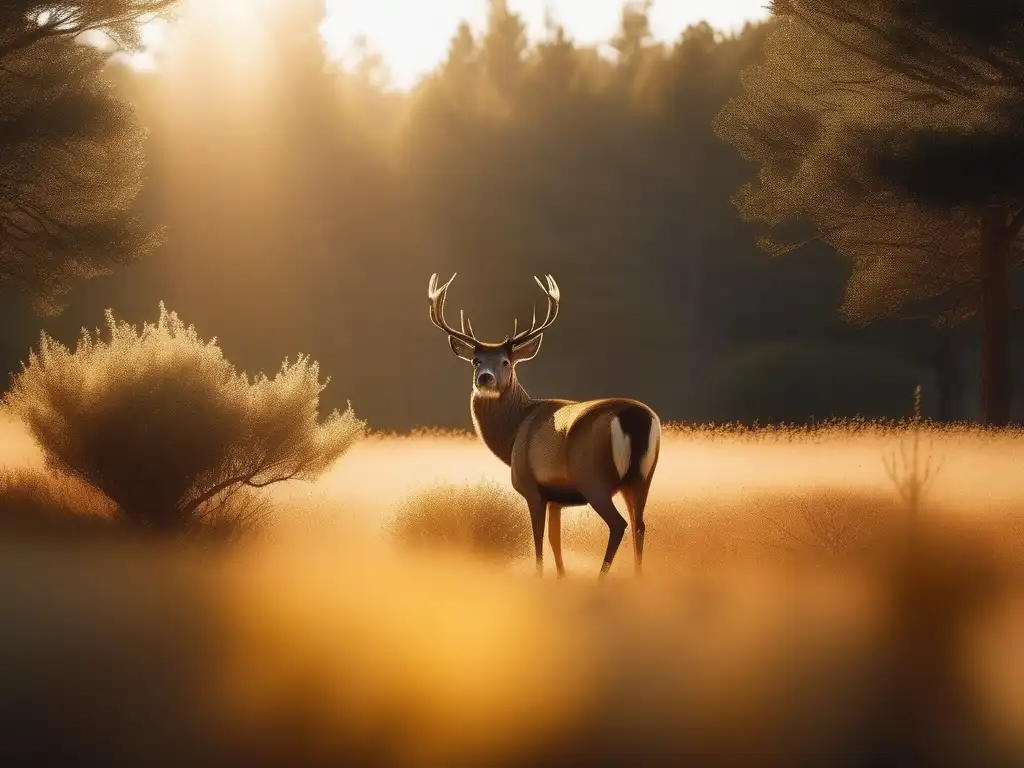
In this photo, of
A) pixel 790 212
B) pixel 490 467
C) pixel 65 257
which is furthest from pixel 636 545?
pixel 790 212

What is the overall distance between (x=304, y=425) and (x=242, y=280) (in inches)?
902

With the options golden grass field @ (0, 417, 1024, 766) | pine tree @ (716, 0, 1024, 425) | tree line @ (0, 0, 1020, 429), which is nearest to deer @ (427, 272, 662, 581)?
golden grass field @ (0, 417, 1024, 766)

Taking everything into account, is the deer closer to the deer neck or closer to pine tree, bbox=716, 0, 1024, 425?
the deer neck

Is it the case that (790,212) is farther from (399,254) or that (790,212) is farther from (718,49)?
(718,49)

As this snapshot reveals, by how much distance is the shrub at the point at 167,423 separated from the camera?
1171 cm

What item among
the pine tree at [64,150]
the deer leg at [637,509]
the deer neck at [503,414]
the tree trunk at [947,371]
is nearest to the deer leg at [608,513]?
the deer leg at [637,509]

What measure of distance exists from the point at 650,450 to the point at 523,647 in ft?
8.53

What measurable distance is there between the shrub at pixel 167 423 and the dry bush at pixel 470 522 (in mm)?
1794

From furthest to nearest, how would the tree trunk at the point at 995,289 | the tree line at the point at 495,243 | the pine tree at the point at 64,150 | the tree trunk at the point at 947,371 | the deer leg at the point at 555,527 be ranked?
the tree line at the point at 495,243 → the tree trunk at the point at 947,371 → the tree trunk at the point at 995,289 → the pine tree at the point at 64,150 → the deer leg at the point at 555,527

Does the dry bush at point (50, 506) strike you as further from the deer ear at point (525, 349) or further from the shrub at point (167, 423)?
the deer ear at point (525, 349)

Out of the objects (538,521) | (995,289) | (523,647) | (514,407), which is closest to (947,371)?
(995,289)

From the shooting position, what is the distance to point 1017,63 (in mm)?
17125

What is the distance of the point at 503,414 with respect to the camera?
10.3m

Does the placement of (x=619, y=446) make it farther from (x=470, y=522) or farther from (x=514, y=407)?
(x=470, y=522)
